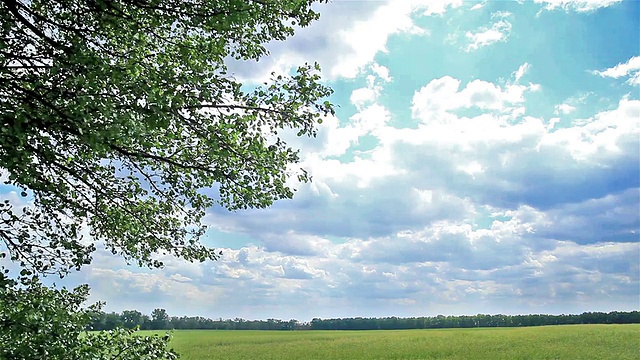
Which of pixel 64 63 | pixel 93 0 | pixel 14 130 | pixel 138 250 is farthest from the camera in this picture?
pixel 138 250

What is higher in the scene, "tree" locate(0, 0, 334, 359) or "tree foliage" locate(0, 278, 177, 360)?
"tree" locate(0, 0, 334, 359)

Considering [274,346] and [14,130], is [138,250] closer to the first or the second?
[14,130]

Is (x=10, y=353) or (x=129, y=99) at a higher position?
(x=129, y=99)

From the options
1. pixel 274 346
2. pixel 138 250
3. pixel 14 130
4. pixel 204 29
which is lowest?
pixel 274 346

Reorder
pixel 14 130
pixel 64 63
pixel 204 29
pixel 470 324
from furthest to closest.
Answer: pixel 470 324, pixel 204 29, pixel 64 63, pixel 14 130

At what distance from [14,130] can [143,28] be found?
8.22ft

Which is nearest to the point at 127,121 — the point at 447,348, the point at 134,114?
the point at 134,114

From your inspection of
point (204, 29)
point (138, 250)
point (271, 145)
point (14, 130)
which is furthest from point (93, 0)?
point (138, 250)

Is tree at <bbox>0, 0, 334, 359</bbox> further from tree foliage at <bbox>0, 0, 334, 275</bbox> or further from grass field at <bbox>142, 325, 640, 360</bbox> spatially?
grass field at <bbox>142, 325, 640, 360</bbox>

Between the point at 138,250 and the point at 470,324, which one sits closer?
the point at 138,250

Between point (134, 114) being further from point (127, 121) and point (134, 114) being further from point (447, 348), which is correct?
point (447, 348)

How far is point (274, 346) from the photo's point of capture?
136 feet

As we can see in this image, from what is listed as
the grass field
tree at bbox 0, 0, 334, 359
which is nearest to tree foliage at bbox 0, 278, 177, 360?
tree at bbox 0, 0, 334, 359

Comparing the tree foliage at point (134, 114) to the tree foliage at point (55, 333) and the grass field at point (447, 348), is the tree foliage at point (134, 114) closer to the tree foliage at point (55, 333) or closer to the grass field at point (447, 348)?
the tree foliage at point (55, 333)
